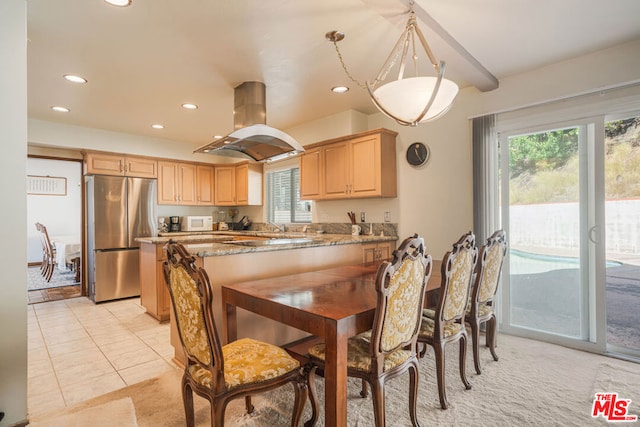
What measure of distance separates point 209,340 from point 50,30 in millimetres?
2556

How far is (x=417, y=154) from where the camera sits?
3826mm

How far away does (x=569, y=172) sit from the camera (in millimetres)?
2967

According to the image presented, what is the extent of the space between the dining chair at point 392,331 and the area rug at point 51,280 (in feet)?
20.0

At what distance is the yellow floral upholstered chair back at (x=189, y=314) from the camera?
1399 mm

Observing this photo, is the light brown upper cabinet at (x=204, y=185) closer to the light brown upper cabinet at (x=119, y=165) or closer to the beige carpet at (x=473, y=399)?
the light brown upper cabinet at (x=119, y=165)

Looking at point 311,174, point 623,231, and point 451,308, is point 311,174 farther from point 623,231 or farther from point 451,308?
point 623,231

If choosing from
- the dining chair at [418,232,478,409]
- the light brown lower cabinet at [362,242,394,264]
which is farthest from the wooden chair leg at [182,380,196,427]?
the light brown lower cabinet at [362,242,394,264]

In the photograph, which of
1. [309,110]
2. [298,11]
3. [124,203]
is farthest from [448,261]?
[124,203]

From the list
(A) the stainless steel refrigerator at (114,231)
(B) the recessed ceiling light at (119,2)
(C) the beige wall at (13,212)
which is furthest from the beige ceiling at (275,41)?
(A) the stainless steel refrigerator at (114,231)

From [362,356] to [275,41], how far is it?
230 cm

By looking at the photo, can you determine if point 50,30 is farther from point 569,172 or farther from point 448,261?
point 569,172

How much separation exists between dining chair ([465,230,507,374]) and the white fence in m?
0.85

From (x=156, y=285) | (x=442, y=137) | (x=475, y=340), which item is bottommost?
(x=475, y=340)

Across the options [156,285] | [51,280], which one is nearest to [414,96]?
[156,285]
